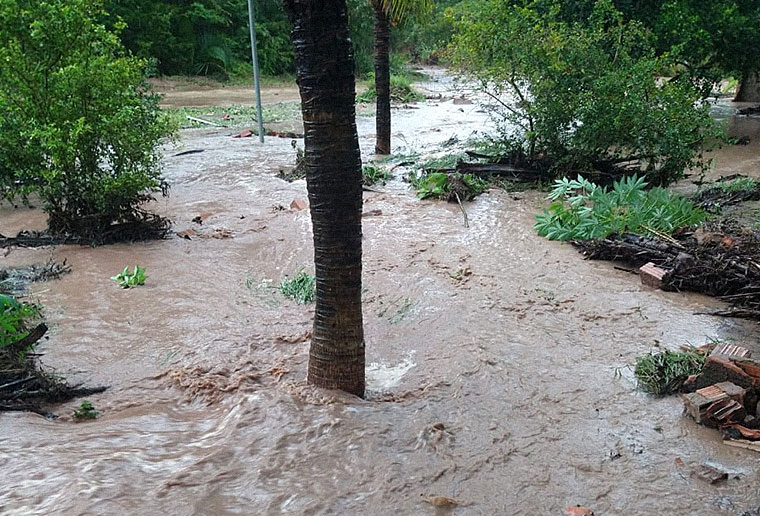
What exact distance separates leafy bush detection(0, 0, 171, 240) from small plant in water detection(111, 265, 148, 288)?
144 centimetres

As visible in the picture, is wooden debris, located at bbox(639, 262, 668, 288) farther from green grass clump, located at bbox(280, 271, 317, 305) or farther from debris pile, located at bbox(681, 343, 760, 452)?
green grass clump, located at bbox(280, 271, 317, 305)

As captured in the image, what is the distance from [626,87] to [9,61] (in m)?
8.68

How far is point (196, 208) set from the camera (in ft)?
33.6

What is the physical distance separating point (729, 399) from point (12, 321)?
524 centimetres

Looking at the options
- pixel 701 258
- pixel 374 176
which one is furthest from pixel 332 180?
pixel 374 176

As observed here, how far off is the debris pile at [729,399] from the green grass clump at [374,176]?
7910mm

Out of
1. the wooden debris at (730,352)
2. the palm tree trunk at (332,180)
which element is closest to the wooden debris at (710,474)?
the wooden debris at (730,352)

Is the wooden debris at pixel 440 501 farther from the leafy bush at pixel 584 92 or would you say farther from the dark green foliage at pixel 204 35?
the dark green foliage at pixel 204 35

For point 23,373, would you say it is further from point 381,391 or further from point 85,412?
point 381,391

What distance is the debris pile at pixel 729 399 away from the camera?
384 centimetres

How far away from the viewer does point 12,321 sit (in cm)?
479

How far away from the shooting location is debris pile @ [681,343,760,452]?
384 cm

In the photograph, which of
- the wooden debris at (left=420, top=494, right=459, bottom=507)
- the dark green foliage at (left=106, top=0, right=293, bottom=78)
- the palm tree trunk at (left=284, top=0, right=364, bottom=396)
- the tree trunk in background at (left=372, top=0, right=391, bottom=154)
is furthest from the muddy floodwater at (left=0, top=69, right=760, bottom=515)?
the dark green foliage at (left=106, top=0, right=293, bottom=78)

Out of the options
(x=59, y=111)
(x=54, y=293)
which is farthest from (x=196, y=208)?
(x=54, y=293)
